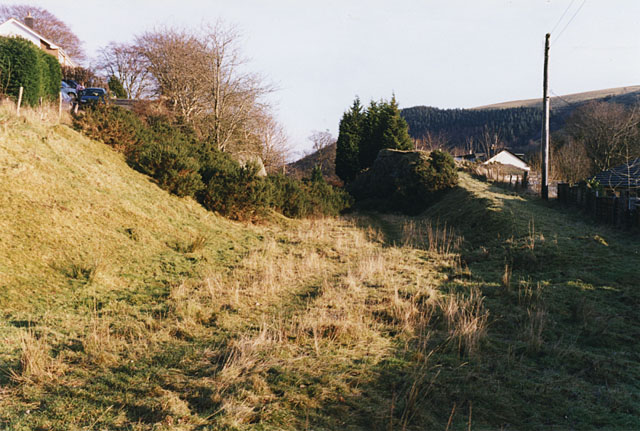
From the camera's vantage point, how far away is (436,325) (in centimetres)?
568

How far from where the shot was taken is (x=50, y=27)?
4581cm

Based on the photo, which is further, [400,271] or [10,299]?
[400,271]

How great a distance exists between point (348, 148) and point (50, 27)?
38184 mm

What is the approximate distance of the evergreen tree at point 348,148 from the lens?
39500mm

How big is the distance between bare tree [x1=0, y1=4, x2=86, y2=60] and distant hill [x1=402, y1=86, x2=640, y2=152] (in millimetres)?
63281

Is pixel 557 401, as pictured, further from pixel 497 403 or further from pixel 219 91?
pixel 219 91

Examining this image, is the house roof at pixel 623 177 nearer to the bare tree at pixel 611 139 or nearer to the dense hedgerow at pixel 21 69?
Answer: the bare tree at pixel 611 139

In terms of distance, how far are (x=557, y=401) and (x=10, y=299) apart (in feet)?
22.2

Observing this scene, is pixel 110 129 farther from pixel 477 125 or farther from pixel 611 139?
pixel 477 125

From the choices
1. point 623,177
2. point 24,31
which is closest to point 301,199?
point 623,177

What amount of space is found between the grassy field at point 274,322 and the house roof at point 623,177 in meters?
8.48

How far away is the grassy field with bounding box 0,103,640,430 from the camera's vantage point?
3.48m

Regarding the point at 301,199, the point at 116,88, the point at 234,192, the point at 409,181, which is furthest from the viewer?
the point at 116,88

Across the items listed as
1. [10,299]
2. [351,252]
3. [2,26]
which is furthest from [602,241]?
[2,26]
